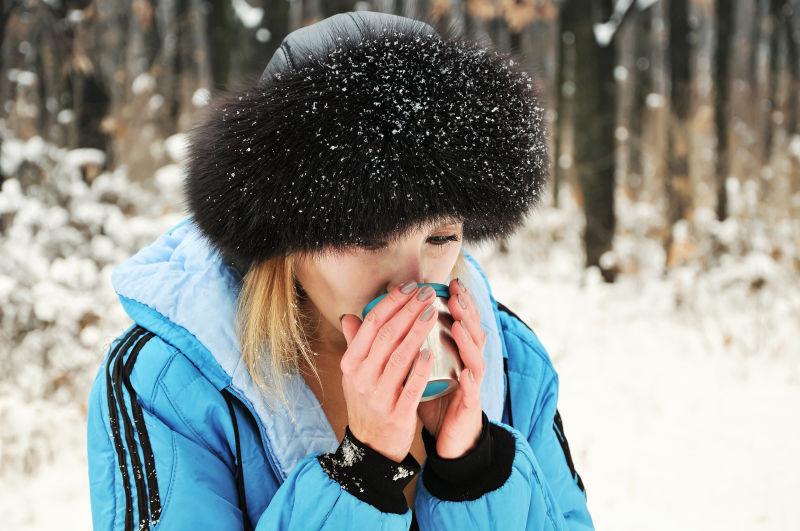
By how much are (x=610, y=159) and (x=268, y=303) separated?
237 inches

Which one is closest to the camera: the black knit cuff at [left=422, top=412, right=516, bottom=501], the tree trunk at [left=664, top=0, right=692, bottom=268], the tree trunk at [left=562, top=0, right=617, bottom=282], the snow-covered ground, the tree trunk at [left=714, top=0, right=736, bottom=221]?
the black knit cuff at [left=422, top=412, right=516, bottom=501]

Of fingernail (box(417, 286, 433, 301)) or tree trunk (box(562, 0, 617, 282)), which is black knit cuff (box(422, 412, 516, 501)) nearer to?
fingernail (box(417, 286, 433, 301))

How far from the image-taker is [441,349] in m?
1.26

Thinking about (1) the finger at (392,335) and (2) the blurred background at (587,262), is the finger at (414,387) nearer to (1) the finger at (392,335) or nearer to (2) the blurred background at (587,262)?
(1) the finger at (392,335)

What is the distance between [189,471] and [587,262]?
6091 mm

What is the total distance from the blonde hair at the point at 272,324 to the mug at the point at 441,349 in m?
0.20

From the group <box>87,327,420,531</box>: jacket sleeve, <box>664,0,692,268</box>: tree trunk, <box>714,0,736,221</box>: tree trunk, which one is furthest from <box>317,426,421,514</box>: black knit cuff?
<box>714,0,736,221</box>: tree trunk

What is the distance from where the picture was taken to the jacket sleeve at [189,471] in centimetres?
118

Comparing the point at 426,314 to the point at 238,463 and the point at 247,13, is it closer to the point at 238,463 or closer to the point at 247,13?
the point at 238,463

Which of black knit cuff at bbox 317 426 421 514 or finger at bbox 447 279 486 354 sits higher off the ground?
finger at bbox 447 279 486 354

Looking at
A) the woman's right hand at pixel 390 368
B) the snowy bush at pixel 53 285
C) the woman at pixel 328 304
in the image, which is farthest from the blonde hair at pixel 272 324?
the snowy bush at pixel 53 285

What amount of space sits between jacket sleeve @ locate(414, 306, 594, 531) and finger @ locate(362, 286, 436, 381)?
0.84 ft

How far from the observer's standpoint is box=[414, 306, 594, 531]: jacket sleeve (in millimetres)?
1283

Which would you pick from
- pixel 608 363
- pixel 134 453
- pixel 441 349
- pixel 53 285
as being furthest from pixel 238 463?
pixel 608 363
